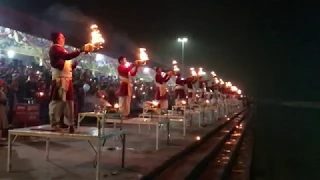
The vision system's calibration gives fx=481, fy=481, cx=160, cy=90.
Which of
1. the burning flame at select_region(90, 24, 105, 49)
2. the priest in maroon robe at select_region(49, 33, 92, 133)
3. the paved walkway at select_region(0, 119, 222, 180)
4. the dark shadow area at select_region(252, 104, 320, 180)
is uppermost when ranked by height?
the burning flame at select_region(90, 24, 105, 49)

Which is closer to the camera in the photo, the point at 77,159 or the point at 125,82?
the point at 77,159

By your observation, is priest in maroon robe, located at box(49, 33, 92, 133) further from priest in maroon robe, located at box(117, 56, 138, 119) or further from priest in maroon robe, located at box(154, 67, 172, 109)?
priest in maroon robe, located at box(154, 67, 172, 109)

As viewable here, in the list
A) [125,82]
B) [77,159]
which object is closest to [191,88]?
[125,82]

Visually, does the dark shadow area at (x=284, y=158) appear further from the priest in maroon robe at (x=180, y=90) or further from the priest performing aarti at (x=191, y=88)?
the priest in maroon robe at (x=180, y=90)

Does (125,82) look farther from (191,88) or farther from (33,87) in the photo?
(191,88)

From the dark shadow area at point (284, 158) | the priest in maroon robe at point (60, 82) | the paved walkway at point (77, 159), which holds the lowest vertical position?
the dark shadow area at point (284, 158)

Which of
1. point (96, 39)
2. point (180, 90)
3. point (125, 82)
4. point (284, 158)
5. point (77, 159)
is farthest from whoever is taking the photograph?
point (284, 158)

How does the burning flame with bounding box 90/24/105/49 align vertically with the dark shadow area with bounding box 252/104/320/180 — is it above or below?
above

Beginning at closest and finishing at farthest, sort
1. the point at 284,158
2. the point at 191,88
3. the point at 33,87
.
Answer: the point at 33,87 < the point at 191,88 < the point at 284,158

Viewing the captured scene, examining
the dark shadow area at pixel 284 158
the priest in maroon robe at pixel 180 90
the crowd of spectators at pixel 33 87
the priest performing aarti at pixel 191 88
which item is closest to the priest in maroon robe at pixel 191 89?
the priest performing aarti at pixel 191 88

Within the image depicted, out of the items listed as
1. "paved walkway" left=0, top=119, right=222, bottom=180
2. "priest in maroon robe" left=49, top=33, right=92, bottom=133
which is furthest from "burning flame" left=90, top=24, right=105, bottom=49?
"paved walkway" left=0, top=119, right=222, bottom=180

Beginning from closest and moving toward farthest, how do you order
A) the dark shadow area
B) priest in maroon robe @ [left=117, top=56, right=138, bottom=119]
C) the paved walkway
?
1. the paved walkway
2. priest in maroon robe @ [left=117, top=56, right=138, bottom=119]
3. the dark shadow area

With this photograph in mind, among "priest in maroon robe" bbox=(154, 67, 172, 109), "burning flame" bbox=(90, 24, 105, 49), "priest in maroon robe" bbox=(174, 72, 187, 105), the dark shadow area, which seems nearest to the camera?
"burning flame" bbox=(90, 24, 105, 49)

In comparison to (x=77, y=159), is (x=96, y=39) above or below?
above
